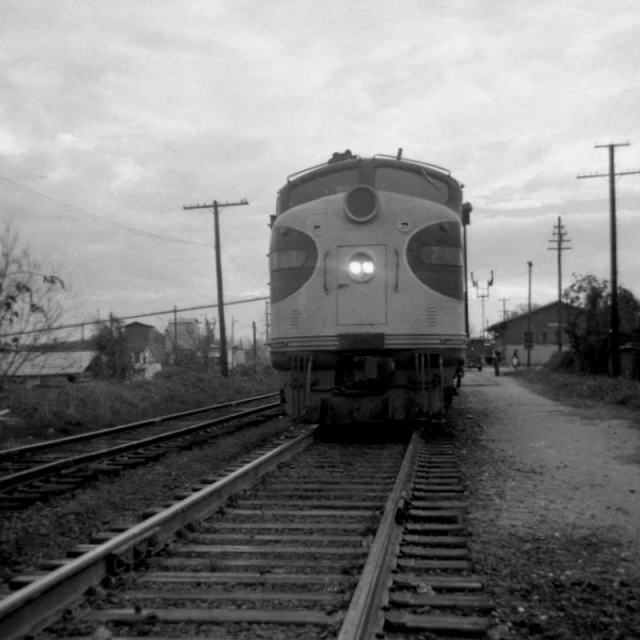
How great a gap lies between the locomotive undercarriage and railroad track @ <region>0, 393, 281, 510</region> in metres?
1.97

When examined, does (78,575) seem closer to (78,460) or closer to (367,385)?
(78,460)

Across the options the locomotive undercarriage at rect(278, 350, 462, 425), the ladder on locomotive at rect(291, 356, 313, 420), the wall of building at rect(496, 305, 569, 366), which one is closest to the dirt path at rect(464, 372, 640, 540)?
the locomotive undercarriage at rect(278, 350, 462, 425)

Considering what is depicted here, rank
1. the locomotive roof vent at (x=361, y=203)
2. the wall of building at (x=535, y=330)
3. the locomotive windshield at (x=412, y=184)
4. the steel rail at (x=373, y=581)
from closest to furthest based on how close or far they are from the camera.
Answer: the steel rail at (x=373, y=581)
the locomotive roof vent at (x=361, y=203)
the locomotive windshield at (x=412, y=184)
the wall of building at (x=535, y=330)

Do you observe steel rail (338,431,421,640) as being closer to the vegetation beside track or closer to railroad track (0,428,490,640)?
railroad track (0,428,490,640)

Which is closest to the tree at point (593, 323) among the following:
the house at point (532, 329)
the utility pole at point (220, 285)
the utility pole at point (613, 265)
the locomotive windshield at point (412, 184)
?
the utility pole at point (613, 265)

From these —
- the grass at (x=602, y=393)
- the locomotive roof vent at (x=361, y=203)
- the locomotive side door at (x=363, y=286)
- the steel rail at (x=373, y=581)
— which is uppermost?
the locomotive roof vent at (x=361, y=203)

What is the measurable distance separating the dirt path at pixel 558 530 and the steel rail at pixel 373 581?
577 mm

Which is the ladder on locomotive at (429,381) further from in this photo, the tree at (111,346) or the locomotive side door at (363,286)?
the tree at (111,346)

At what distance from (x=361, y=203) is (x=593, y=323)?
32.6 m

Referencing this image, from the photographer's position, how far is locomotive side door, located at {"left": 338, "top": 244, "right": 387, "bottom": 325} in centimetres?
1015

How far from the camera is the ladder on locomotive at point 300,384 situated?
34.0 feet

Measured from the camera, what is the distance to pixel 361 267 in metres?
Result: 10.3

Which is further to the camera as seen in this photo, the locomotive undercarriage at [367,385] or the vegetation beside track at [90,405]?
the vegetation beside track at [90,405]

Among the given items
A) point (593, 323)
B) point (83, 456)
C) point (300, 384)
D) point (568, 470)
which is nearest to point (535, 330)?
point (593, 323)
